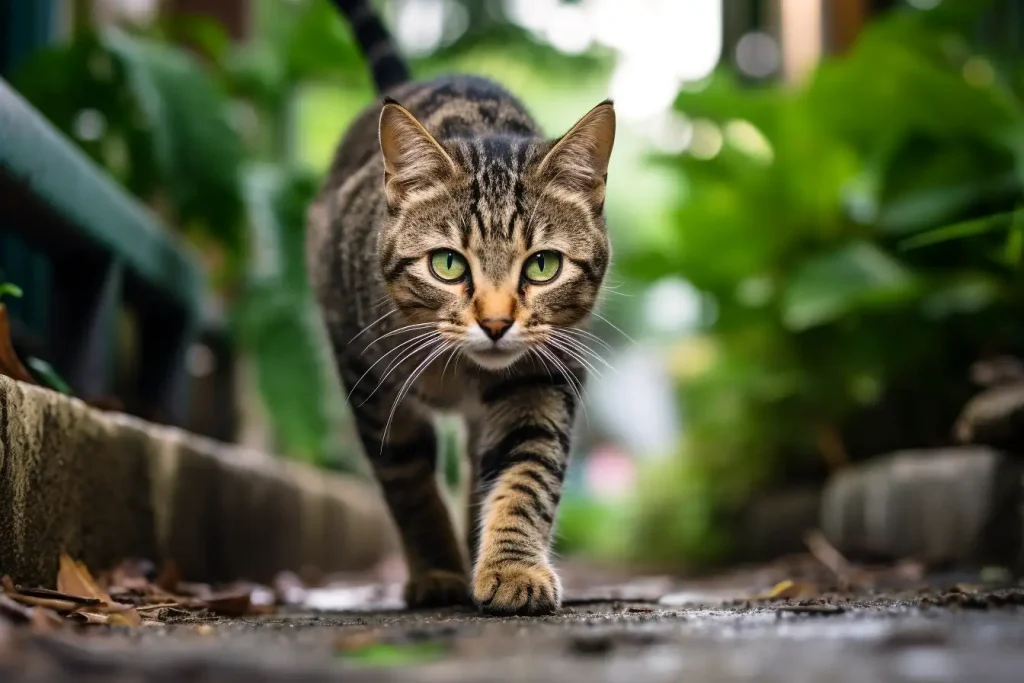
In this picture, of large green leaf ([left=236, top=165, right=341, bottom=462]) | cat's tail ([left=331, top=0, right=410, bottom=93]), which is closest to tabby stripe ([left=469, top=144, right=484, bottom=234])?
cat's tail ([left=331, top=0, right=410, bottom=93])

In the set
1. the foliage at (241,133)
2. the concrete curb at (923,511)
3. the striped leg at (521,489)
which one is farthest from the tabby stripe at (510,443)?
the concrete curb at (923,511)

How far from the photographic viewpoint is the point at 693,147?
5211 mm

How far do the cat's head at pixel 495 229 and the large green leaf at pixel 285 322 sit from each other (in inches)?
78.4

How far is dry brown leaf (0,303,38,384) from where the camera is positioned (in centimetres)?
187

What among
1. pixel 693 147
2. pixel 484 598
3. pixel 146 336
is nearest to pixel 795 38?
pixel 693 147

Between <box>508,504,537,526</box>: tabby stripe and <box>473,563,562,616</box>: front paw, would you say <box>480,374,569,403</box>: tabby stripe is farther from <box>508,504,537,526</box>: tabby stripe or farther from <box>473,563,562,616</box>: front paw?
<box>473,563,562,616</box>: front paw

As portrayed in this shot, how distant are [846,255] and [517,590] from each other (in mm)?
2346

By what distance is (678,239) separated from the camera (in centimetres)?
474

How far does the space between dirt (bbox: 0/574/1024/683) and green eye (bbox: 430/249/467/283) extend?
80 cm

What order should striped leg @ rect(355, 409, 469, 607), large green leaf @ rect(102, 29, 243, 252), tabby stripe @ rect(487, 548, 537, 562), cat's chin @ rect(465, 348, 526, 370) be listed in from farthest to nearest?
large green leaf @ rect(102, 29, 243, 252), striped leg @ rect(355, 409, 469, 607), cat's chin @ rect(465, 348, 526, 370), tabby stripe @ rect(487, 548, 537, 562)

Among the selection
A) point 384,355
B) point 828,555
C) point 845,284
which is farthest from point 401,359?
point 828,555

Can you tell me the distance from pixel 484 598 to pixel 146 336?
2147mm

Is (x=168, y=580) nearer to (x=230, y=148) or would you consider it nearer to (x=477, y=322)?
(x=477, y=322)

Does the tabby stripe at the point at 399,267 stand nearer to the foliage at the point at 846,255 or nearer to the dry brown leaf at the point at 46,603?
the dry brown leaf at the point at 46,603
